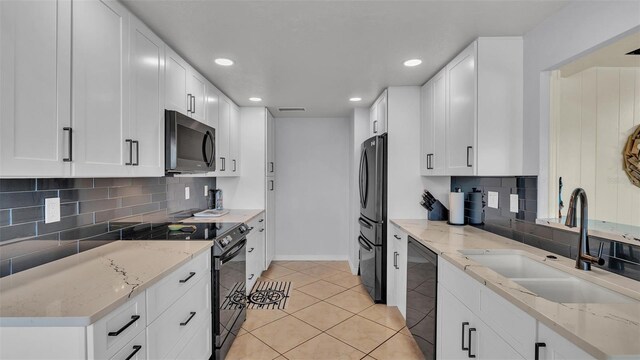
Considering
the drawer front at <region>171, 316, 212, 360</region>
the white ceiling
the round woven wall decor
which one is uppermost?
the white ceiling

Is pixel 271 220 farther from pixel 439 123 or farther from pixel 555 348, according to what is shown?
pixel 555 348

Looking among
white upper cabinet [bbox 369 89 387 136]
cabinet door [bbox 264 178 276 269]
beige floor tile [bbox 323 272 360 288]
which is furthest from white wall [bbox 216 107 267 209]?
white upper cabinet [bbox 369 89 387 136]

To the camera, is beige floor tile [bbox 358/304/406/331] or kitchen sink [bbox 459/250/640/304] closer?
kitchen sink [bbox 459/250/640/304]

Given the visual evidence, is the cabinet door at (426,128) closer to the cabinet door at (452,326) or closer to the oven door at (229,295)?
the cabinet door at (452,326)

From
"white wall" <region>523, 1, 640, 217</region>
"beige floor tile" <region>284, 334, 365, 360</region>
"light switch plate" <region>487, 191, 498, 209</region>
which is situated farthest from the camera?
"light switch plate" <region>487, 191, 498, 209</region>

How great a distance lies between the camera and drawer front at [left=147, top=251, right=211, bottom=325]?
1.31 meters

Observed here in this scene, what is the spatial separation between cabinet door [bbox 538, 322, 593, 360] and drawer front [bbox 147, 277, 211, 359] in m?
1.51

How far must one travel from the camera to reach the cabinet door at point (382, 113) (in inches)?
124

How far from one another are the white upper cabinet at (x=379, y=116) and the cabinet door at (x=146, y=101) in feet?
6.96

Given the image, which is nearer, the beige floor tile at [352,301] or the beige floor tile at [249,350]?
the beige floor tile at [249,350]

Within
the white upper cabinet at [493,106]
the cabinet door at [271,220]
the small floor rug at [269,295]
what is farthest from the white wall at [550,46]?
the cabinet door at [271,220]

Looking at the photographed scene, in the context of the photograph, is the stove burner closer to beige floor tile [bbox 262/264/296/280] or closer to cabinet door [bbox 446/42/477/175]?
beige floor tile [bbox 262/264/296/280]

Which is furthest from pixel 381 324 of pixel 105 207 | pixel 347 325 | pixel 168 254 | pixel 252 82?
pixel 252 82

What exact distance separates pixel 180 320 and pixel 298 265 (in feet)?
9.76
